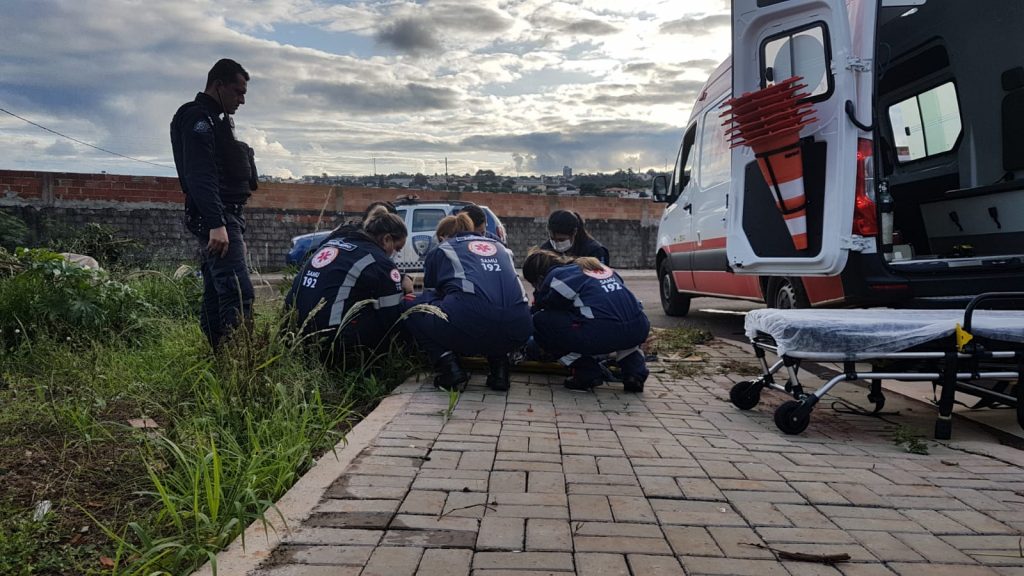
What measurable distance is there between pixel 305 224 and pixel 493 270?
51.2 feet

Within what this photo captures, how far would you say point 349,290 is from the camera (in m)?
4.35

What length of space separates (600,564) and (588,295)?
2.58 m

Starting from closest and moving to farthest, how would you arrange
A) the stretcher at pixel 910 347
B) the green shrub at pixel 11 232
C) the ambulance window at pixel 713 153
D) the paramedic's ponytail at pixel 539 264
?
the stretcher at pixel 910 347
the paramedic's ponytail at pixel 539 264
the ambulance window at pixel 713 153
the green shrub at pixel 11 232

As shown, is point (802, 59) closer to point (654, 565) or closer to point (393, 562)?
point (654, 565)

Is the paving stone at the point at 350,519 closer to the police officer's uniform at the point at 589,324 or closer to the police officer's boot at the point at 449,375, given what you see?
the police officer's boot at the point at 449,375

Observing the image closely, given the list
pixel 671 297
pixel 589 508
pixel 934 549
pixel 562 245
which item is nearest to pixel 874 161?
pixel 562 245

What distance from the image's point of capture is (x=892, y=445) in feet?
11.6

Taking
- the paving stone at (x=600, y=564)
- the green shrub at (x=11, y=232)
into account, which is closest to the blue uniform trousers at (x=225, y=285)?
the paving stone at (x=600, y=564)

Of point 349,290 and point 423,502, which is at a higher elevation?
point 349,290

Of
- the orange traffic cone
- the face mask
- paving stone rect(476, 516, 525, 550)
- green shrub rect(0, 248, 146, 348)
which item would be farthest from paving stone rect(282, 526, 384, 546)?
the face mask

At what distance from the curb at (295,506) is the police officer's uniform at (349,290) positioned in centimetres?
92

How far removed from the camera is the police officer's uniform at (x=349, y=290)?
4312 mm

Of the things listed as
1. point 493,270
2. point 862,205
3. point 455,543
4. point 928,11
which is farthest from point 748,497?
point 928,11

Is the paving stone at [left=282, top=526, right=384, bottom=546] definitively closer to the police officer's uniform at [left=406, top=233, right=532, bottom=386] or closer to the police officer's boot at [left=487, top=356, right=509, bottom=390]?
the police officer's uniform at [left=406, top=233, right=532, bottom=386]
